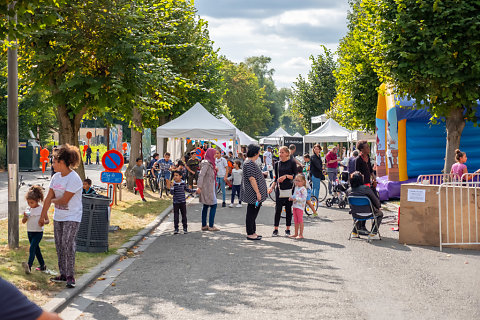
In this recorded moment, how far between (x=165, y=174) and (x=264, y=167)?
566 inches

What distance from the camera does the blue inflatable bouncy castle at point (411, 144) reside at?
19.1 metres

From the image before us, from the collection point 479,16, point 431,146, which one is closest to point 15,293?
point 479,16

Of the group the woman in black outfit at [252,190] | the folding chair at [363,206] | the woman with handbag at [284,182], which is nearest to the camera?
the folding chair at [363,206]

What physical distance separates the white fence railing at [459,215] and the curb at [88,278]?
5652 millimetres

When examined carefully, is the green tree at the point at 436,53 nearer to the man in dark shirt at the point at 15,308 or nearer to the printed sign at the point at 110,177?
the printed sign at the point at 110,177

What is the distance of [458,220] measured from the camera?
10.9 metres

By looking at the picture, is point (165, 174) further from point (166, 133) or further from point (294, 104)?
point (294, 104)

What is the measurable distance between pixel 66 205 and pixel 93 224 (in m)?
2.62

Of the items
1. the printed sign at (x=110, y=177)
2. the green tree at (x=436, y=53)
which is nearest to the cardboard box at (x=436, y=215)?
the green tree at (x=436, y=53)

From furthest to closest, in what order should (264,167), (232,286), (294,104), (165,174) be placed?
1. (294,104)
2. (264,167)
3. (165,174)
4. (232,286)

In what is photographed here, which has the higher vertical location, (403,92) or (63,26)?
(63,26)

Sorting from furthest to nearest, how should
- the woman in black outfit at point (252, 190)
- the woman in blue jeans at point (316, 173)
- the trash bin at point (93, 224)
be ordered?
the woman in blue jeans at point (316, 173) → the woman in black outfit at point (252, 190) → the trash bin at point (93, 224)

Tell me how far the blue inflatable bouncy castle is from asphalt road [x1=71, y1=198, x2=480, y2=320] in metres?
7.63

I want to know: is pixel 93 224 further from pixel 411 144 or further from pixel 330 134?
pixel 330 134
